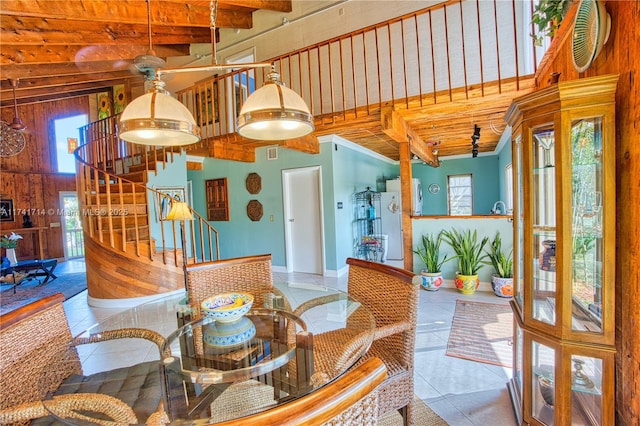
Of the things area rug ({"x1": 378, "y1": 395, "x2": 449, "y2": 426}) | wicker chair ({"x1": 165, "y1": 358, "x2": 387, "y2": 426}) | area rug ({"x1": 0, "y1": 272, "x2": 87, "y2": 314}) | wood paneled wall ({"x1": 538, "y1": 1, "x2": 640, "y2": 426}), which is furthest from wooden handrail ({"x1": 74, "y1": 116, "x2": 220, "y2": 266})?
wood paneled wall ({"x1": 538, "y1": 1, "x2": 640, "y2": 426})

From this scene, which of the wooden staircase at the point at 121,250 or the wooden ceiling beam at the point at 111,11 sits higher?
the wooden ceiling beam at the point at 111,11

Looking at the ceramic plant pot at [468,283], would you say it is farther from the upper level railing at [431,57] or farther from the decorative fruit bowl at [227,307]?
the decorative fruit bowl at [227,307]

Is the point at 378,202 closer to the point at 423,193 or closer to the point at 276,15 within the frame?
the point at 423,193

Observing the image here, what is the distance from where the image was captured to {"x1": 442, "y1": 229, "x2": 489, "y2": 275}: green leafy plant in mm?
3951

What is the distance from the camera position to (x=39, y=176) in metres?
7.86

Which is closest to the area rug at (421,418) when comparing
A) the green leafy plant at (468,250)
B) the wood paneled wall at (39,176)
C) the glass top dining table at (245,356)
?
the glass top dining table at (245,356)

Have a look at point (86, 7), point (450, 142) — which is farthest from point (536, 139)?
point (450, 142)

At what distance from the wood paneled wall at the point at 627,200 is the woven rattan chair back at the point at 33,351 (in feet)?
7.88

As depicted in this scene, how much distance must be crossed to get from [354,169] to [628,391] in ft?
16.4

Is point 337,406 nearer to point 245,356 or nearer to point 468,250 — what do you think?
point 245,356

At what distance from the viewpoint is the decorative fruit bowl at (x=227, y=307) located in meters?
1.52

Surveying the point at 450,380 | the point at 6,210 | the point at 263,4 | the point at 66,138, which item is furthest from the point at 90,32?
the point at 6,210

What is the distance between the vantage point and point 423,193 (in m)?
8.86

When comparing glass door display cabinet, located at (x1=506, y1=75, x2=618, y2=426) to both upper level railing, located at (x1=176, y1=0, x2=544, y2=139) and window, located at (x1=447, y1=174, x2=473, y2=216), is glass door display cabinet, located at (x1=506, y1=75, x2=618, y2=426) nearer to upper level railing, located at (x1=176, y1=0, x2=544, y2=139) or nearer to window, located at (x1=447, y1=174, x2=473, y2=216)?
upper level railing, located at (x1=176, y1=0, x2=544, y2=139)
